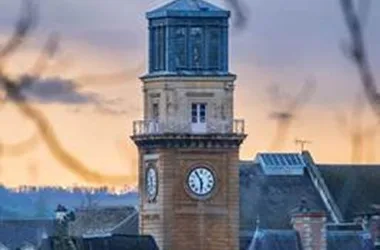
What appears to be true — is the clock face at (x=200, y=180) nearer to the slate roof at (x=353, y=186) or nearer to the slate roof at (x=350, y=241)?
the slate roof at (x=350, y=241)

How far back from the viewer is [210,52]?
105 meters

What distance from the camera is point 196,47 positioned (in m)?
105

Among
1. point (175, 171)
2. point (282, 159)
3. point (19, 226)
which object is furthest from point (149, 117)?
point (19, 226)

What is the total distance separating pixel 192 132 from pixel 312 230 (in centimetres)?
578

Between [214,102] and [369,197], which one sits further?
[369,197]

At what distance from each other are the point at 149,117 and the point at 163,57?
2312 millimetres

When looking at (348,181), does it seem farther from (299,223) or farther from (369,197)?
(299,223)

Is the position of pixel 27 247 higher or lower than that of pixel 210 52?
lower

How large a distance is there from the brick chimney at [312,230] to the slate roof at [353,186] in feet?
17.3

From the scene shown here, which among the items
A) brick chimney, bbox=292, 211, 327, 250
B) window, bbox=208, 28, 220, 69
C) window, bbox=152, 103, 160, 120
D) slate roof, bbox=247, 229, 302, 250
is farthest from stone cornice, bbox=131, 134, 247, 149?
brick chimney, bbox=292, 211, 327, 250

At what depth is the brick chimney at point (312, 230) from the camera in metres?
102

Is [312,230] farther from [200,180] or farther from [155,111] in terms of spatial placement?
[155,111]

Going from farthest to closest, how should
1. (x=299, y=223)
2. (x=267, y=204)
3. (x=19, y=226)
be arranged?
(x=19, y=226) → (x=267, y=204) → (x=299, y=223)

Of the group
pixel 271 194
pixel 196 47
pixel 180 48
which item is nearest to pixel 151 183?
pixel 180 48
